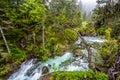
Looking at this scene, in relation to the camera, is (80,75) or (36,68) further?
(36,68)

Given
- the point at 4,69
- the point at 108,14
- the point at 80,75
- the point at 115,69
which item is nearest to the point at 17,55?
the point at 4,69

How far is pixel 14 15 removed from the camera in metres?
23.4

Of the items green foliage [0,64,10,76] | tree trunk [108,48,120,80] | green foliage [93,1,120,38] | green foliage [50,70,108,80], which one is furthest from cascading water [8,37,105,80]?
green foliage [93,1,120,38]

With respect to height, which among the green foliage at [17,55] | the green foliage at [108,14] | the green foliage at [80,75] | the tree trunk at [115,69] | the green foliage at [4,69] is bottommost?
the green foliage at [4,69]

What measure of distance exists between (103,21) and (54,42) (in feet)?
59.0

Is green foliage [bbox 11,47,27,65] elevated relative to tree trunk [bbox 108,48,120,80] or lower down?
lower down

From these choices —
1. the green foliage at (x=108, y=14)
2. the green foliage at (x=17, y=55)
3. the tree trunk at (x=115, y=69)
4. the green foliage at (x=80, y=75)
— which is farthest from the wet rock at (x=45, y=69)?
the green foliage at (x=108, y=14)

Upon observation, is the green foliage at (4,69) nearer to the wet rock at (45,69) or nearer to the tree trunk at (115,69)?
the wet rock at (45,69)

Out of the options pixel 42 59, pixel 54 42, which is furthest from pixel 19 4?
pixel 42 59

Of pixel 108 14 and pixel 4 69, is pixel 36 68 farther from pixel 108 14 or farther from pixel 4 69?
pixel 108 14

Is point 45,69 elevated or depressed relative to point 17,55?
depressed

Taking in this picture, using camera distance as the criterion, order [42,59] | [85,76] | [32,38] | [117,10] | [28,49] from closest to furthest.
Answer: [117,10]
[85,76]
[42,59]
[28,49]
[32,38]

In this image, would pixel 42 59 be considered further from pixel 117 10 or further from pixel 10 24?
pixel 117 10

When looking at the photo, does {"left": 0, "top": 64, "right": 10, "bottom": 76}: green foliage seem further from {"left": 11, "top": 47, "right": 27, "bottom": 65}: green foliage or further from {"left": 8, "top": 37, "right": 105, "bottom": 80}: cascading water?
{"left": 11, "top": 47, "right": 27, "bottom": 65}: green foliage
